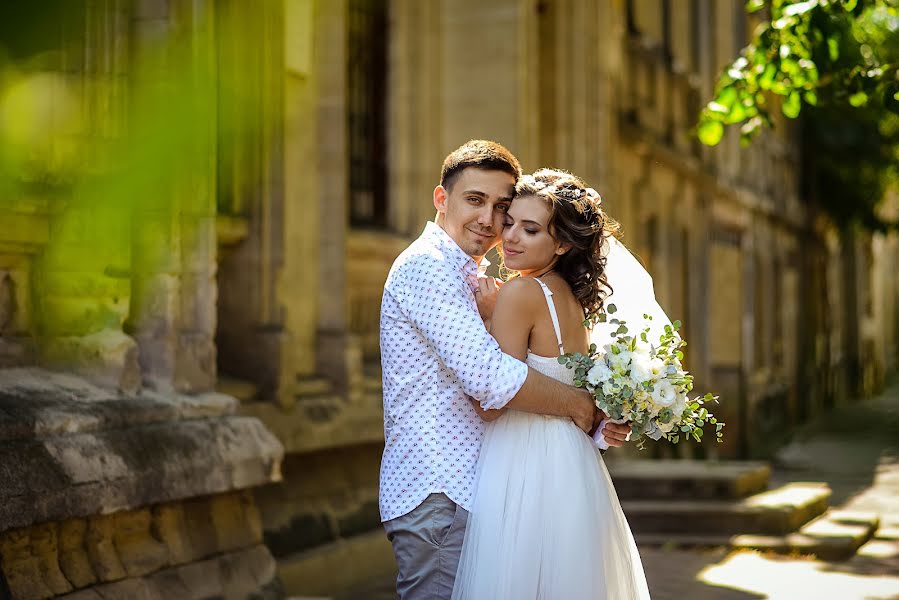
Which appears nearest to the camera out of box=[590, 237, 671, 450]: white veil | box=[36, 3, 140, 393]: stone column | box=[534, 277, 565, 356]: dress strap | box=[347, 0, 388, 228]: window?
box=[36, 3, 140, 393]: stone column

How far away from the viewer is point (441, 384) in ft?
11.7

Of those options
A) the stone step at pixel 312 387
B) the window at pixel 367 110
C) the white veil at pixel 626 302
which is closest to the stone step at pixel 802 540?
the stone step at pixel 312 387

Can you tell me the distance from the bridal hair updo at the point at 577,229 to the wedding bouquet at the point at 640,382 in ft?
0.47

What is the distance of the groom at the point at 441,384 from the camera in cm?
346

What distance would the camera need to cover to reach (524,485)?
368 centimetres

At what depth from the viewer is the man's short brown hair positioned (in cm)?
362

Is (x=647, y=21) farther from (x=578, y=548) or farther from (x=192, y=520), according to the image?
(x=578, y=548)

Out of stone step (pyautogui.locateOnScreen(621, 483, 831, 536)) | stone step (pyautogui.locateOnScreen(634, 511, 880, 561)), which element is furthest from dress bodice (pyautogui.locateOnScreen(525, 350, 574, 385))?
stone step (pyautogui.locateOnScreen(621, 483, 831, 536))

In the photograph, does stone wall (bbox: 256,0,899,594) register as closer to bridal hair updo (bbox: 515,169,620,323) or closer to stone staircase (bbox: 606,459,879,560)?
stone staircase (bbox: 606,459,879,560)

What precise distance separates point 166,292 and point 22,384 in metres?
1.06

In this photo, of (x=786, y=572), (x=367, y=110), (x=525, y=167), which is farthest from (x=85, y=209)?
(x=525, y=167)

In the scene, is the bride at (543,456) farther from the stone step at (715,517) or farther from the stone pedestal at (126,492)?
the stone step at (715,517)

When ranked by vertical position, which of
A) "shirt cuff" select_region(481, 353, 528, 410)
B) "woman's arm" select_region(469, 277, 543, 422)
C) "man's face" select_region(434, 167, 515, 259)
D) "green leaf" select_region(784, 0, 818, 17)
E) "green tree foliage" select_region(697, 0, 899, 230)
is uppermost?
"green leaf" select_region(784, 0, 818, 17)

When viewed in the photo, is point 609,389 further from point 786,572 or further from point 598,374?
point 786,572
